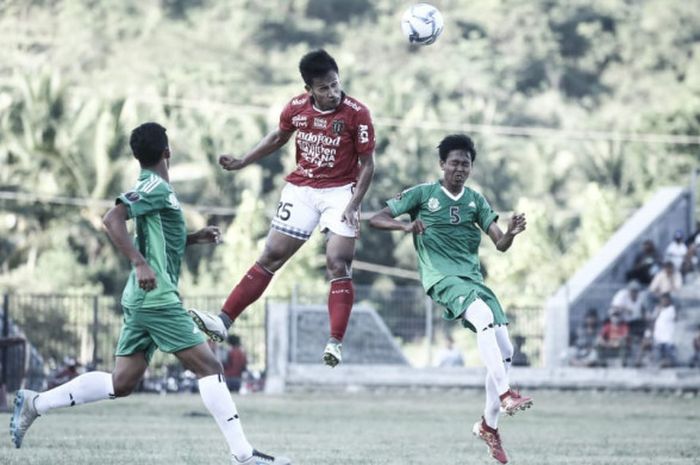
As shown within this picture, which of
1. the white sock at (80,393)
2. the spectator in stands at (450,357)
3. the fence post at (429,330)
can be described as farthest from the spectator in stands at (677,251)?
the white sock at (80,393)

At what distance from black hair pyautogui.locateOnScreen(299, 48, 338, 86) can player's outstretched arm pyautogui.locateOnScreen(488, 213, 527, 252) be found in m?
1.92

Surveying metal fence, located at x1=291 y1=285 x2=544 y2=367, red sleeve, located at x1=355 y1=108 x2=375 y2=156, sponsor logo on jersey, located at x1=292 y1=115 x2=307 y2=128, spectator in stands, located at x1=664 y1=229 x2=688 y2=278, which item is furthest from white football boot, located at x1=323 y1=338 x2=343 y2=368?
spectator in stands, located at x1=664 y1=229 x2=688 y2=278

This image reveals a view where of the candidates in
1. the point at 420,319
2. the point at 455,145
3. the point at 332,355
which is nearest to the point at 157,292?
the point at 332,355

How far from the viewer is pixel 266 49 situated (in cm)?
10569

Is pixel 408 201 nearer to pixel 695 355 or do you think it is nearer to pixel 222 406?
pixel 222 406

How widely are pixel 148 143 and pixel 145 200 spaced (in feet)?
1.46

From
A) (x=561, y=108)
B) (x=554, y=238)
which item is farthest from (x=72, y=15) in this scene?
(x=554, y=238)

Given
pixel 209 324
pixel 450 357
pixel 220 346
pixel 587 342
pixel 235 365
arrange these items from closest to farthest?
pixel 209 324
pixel 587 342
pixel 235 365
pixel 450 357
pixel 220 346

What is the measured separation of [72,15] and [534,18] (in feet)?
102

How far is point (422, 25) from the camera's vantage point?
13.9 m

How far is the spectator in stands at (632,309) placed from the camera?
97.6ft

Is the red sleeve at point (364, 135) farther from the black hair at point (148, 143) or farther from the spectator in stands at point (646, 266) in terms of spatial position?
the spectator in stands at point (646, 266)

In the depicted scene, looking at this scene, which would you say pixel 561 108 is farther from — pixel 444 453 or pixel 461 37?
pixel 444 453

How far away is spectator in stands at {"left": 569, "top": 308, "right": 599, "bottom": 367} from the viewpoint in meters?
30.2
